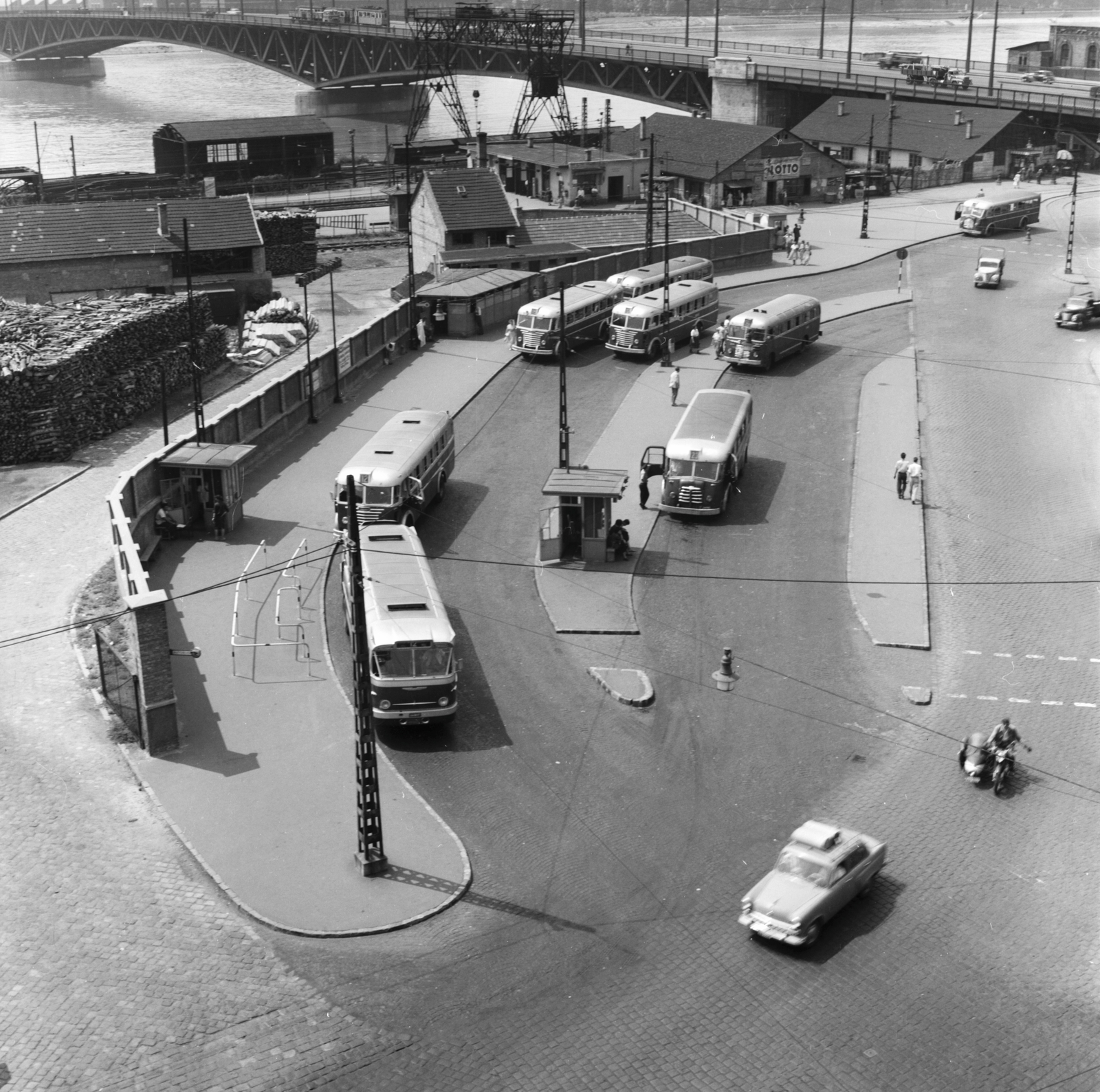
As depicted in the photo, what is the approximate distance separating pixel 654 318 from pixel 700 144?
40.8 metres

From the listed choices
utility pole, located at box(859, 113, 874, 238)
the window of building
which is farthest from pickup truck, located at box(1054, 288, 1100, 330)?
the window of building

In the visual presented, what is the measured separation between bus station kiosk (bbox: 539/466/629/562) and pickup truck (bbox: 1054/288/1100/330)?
31.5 metres

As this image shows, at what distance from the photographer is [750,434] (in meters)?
48.7

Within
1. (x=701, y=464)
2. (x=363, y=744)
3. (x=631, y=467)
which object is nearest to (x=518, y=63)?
(x=631, y=467)

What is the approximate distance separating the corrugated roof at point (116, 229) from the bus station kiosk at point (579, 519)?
3437cm

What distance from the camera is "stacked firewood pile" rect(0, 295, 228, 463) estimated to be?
46625 mm

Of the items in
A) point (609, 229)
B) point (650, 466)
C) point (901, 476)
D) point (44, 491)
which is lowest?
point (44, 491)

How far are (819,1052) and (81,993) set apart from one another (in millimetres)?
11145

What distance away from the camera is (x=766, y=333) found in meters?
55.5

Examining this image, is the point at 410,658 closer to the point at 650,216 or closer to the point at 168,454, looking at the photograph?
the point at 168,454

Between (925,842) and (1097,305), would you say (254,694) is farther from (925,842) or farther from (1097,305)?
(1097,305)

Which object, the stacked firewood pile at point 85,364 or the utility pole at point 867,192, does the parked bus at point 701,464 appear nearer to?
the stacked firewood pile at point 85,364

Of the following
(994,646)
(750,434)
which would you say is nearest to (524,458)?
(750,434)

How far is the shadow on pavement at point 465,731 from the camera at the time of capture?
30.7m
